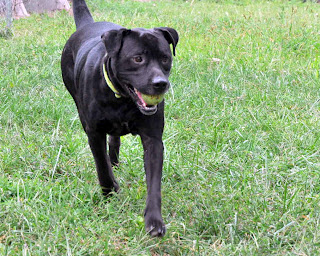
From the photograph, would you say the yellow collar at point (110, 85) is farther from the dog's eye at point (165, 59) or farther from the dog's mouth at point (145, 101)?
the dog's eye at point (165, 59)

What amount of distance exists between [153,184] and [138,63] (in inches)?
30.4

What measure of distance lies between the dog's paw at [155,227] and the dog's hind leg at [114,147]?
4.07ft

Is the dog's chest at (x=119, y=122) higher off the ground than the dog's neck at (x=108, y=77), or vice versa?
the dog's neck at (x=108, y=77)

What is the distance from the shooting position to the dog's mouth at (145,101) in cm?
307

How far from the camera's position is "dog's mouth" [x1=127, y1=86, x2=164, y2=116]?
10.1ft

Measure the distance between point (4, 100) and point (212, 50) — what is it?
2.96 m

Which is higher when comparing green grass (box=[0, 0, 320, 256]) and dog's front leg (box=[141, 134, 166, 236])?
dog's front leg (box=[141, 134, 166, 236])

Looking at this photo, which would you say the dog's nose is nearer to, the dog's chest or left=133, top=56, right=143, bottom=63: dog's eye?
left=133, top=56, right=143, bottom=63: dog's eye

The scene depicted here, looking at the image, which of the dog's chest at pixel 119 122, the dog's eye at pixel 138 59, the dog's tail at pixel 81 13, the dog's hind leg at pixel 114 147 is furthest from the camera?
the dog's tail at pixel 81 13

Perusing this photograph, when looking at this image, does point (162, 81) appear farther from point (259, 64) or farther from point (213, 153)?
point (259, 64)

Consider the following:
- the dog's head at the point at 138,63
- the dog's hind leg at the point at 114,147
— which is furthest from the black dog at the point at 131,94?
the dog's hind leg at the point at 114,147

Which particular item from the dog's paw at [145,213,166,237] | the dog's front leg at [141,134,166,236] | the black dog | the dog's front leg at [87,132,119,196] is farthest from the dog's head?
the dog's paw at [145,213,166,237]

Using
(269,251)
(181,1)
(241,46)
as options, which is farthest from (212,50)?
(181,1)

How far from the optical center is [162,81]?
299 cm
